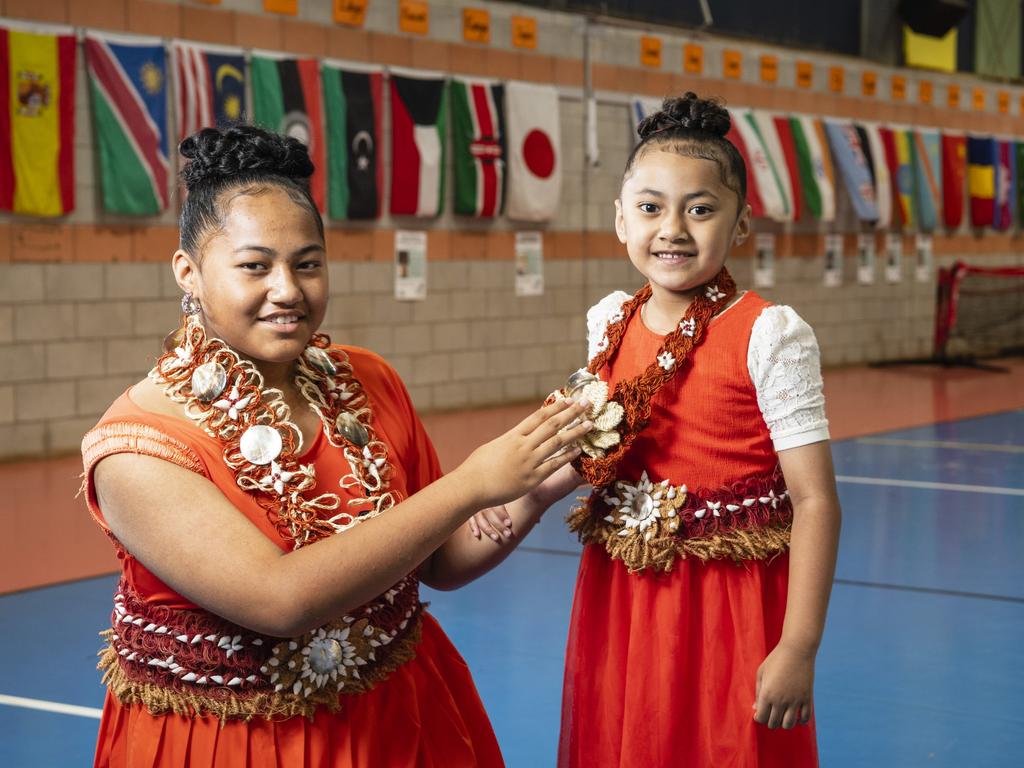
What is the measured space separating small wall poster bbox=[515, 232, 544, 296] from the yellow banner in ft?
11.7

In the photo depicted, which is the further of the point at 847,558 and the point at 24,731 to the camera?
the point at 847,558

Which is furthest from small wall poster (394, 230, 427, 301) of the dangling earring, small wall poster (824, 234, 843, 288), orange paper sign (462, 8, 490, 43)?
the dangling earring

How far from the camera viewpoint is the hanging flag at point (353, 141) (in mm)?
8117

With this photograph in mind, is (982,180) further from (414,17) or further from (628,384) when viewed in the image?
(628,384)

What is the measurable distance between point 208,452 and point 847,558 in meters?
3.81

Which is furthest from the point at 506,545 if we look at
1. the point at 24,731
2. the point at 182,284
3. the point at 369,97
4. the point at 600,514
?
the point at 369,97

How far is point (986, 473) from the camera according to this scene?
677 cm

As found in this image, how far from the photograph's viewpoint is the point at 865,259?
13.0 meters

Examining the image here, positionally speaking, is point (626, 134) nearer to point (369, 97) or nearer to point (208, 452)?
point (369, 97)

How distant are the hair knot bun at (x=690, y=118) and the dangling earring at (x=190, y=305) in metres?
0.74

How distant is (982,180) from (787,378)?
13384mm

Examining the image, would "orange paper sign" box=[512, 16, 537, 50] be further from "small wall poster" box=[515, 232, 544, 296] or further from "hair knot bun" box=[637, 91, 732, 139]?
"hair knot bun" box=[637, 91, 732, 139]

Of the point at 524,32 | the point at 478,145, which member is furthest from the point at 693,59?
the point at 478,145

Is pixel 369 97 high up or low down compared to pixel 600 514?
up
